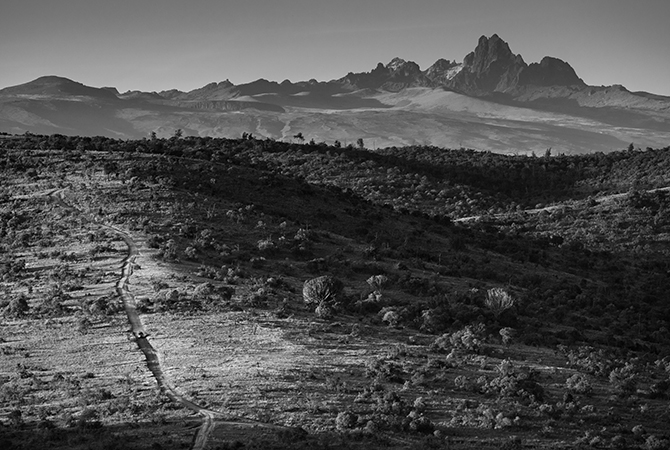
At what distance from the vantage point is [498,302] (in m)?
46.5

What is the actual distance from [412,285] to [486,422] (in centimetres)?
2192

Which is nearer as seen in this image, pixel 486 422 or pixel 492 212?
pixel 486 422

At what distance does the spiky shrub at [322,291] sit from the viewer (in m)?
44.1

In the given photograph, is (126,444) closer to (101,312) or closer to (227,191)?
(101,312)

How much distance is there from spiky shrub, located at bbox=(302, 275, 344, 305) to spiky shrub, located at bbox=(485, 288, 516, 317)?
8328 millimetres

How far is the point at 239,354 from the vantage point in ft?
117

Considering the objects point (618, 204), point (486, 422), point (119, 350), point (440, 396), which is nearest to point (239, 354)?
point (119, 350)

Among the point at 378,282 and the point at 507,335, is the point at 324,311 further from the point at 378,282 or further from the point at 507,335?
the point at 507,335

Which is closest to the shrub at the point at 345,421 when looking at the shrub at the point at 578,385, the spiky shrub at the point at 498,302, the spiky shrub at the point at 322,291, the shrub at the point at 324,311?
the shrub at the point at 578,385

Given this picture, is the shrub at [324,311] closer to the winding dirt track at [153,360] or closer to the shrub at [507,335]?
the shrub at [507,335]

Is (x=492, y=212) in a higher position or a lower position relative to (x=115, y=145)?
lower

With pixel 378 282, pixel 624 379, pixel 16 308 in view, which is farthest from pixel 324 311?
pixel 16 308

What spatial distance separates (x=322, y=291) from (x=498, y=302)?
983 cm

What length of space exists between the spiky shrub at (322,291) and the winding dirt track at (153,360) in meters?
8.78
